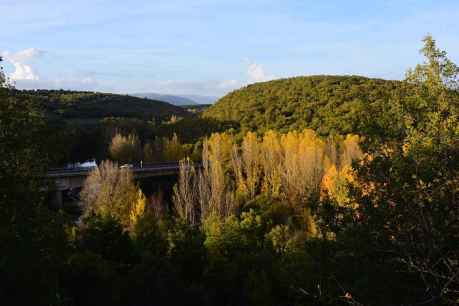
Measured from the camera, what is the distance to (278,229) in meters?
24.0

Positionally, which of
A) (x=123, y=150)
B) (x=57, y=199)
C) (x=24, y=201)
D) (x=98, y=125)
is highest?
(x=24, y=201)

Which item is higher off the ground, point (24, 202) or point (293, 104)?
point (293, 104)

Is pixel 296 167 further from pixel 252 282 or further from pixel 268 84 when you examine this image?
pixel 268 84

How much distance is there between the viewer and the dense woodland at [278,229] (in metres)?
6.80

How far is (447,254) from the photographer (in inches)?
251

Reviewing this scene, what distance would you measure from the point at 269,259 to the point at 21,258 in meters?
12.2

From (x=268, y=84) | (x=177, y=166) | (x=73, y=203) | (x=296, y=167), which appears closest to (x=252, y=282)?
(x=296, y=167)

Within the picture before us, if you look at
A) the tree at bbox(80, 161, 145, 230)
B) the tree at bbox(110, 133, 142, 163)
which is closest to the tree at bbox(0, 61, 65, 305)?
the tree at bbox(80, 161, 145, 230)

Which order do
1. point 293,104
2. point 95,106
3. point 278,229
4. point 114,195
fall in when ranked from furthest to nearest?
point 95,106
point 293,104
point 114,195
point 278,229

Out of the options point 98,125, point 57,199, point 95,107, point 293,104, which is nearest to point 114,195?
point 57,199

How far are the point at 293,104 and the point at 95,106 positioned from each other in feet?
188

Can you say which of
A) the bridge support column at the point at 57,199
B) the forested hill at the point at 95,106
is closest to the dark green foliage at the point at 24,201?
the bridge support column at the point at 57,199

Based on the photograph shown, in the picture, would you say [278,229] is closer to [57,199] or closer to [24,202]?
[24,202]

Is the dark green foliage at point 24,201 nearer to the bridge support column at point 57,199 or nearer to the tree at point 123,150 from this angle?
the bridge support column at point 57,199
